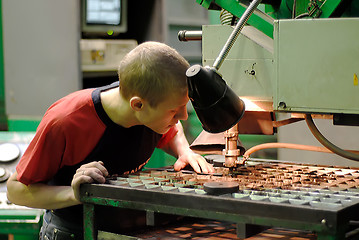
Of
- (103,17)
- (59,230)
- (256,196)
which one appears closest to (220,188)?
(256,196)

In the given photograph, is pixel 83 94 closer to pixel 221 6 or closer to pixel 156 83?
pixel 156 83

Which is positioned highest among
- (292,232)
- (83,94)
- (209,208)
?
(83,94)

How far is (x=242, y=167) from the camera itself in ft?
5.21

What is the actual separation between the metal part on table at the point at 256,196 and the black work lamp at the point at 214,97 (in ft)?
0.54

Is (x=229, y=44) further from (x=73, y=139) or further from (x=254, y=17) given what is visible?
(x=73, y=139)

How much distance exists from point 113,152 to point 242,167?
0.39m

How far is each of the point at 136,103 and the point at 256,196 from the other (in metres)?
0.47

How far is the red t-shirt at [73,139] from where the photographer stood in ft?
4.78

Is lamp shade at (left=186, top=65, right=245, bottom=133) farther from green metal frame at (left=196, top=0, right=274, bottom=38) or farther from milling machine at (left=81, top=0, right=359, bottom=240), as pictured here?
green metal frame at (left=196, top=0, right=274, bottom=38)

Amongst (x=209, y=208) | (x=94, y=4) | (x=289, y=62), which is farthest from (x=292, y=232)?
(x=94, y=4)

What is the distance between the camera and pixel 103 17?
137 inches

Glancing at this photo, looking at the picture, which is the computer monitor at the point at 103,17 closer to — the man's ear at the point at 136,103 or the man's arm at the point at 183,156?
the man's arm at the point at 183,156

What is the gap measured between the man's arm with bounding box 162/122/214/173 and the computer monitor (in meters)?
1.73

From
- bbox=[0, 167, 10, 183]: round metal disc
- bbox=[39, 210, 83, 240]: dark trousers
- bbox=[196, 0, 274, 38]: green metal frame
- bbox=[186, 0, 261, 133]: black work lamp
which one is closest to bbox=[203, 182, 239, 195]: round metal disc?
bbox=[186, 0, 261, 133]: black work lamp
